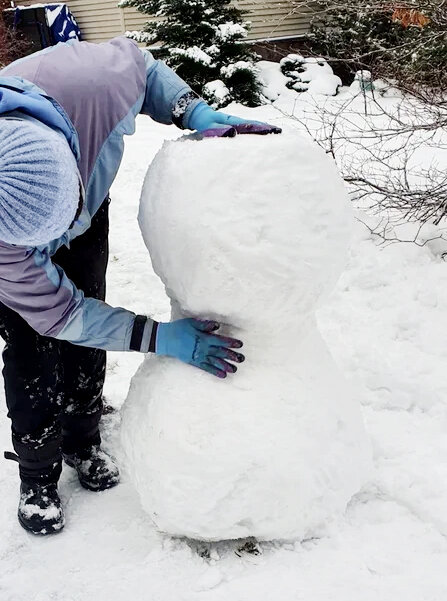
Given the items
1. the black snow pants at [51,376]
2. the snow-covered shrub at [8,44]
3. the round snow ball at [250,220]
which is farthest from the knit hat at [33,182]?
the snow-covered shrub at [8,44]

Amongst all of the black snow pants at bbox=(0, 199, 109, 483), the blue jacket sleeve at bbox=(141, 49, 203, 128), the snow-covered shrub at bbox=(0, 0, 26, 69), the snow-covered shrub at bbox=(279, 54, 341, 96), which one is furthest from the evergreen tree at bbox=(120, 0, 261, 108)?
the black snow pants at bbox=(0, 199, 109, 483)

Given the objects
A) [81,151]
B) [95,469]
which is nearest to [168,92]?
[81,151]

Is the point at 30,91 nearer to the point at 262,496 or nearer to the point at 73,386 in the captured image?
the point at 73,386

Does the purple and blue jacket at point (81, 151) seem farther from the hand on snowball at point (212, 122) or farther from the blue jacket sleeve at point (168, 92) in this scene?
the hand on snowball at point (212, 122)

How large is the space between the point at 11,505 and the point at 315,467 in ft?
3.78

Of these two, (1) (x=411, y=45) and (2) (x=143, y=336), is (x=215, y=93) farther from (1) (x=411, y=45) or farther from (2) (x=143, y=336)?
(2) (x=143, y=336)

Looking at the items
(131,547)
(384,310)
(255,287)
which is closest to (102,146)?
(255,287)

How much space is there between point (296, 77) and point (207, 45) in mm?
1691

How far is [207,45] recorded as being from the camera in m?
8.73

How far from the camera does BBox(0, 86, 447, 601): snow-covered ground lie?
1687 millimetres

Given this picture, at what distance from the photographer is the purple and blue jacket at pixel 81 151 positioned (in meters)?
1.53

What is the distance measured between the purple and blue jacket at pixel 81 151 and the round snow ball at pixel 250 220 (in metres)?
0.22

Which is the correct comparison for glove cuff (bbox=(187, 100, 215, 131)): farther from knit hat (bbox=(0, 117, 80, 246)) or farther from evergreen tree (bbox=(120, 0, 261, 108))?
evergreen tree (bbox=(120, 0, 261, 108))

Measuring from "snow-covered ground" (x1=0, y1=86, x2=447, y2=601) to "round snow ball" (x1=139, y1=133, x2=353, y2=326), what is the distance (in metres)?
0.77
